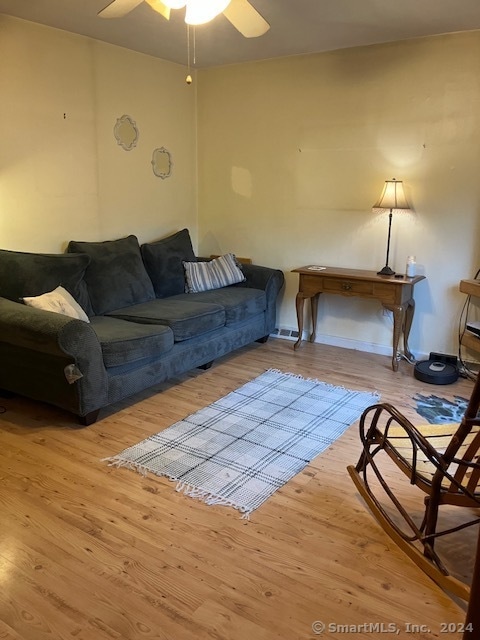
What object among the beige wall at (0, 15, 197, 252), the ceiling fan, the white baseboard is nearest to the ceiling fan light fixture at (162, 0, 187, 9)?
the ceiling fan

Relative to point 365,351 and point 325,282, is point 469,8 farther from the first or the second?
point 365,351

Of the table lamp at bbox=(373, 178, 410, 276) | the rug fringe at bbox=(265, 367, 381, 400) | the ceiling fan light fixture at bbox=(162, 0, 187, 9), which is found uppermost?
the ceiling fan light fixture at bbox=(162, 0, 187, 9)

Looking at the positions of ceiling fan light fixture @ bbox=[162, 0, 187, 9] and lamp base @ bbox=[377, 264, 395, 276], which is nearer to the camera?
ceiling fan light fixture @ bbox=[162, 0, 187, 9]

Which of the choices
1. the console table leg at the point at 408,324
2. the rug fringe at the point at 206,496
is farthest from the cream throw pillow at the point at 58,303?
the console table leg at the point at 408,324

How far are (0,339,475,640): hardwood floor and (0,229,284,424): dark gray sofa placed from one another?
341mm

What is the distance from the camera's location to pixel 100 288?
3830mm

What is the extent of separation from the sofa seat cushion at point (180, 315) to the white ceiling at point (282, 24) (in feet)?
6.42

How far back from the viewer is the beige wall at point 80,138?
11.6 feet

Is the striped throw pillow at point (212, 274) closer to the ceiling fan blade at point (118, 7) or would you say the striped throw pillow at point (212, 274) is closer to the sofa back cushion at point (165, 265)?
the sofa back cushion at point (165, 265)

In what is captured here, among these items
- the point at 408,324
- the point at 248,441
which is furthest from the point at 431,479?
the point at 408,324

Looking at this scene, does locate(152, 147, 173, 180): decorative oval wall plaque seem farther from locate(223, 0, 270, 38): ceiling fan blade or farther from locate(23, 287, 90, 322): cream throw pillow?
locate(223, 0, 270, 38): ceiling fan blade

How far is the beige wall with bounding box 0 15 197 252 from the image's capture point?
3.54m

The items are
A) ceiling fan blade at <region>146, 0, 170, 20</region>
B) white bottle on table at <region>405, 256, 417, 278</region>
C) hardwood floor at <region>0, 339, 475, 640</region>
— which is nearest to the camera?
hardwood floor at <region>0, 339, 475, 640</region>

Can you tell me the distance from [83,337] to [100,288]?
3.58 ft
